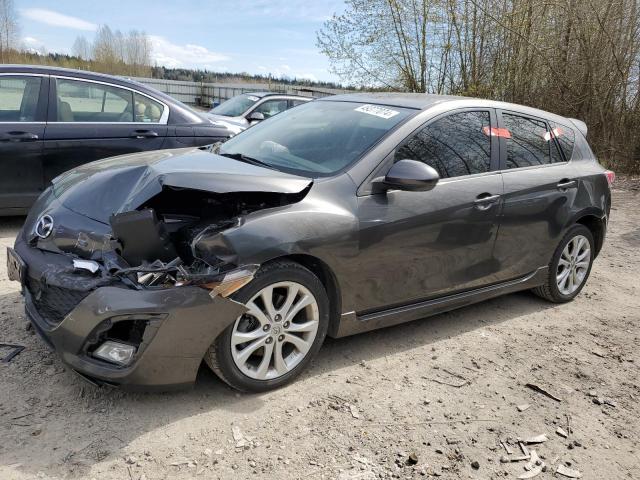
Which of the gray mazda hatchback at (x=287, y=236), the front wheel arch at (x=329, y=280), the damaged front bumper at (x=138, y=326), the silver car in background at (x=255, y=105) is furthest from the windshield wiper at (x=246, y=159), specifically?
the silver car in background at (x=255, y=105)

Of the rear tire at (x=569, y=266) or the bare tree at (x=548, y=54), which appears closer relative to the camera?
the rear tire at (x=569, y=266)

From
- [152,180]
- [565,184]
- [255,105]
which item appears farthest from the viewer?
[255,105]

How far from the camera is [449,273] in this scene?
12.6 ft

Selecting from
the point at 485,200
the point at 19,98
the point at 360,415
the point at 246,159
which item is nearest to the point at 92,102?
the point at 19,98

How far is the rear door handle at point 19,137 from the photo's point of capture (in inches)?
213

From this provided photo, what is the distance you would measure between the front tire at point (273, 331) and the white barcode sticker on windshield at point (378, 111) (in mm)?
1344

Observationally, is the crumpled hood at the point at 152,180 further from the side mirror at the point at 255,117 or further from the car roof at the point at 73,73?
the side mirror at the point at 255,117

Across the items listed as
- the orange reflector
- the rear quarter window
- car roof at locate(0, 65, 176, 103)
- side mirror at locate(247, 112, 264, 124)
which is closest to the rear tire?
the rear quarter window

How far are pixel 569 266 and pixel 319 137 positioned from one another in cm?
251

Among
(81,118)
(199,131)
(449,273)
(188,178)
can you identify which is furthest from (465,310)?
(81,118)

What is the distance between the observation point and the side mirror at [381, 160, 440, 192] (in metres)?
3.31

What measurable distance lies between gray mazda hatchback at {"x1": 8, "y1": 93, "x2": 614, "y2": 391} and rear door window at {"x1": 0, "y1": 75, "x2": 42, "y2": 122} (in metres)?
2.17

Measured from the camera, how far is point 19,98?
5.63m

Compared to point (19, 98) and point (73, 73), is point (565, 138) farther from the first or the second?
point (19, 98)
